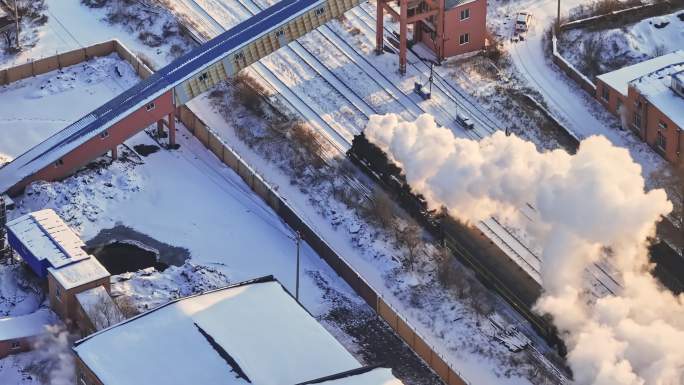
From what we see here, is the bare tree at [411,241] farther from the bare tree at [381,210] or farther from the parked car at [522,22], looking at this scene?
the parked car at [522,22]

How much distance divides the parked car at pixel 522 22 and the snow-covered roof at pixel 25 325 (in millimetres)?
50407

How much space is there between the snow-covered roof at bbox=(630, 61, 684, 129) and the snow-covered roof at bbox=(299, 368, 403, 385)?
122 ft

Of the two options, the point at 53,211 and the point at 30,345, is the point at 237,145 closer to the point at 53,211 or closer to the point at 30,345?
the point at 53,211

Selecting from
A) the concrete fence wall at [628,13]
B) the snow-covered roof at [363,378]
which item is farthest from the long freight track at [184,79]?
the snow-covered roof at [363,378]

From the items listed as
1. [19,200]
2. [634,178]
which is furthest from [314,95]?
[634,178]

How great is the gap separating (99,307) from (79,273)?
3.55 metres

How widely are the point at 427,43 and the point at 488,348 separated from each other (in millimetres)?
37854

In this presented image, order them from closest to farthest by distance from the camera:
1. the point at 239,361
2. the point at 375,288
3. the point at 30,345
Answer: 1. the point at 239,361
2. the point at 30,345
3. the point at 375,288

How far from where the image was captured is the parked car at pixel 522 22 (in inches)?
4897

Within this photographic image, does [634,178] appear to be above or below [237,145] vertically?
above

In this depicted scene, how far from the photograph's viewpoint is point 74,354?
84312 millimetres

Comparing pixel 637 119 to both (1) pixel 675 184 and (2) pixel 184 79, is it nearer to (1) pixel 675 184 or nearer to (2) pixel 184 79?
(1) pixel 675 184

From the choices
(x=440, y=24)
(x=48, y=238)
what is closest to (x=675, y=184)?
(x=440, y=24)

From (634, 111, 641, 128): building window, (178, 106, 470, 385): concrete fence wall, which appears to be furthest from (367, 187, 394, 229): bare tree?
(634, 111, 641, 128): building window
